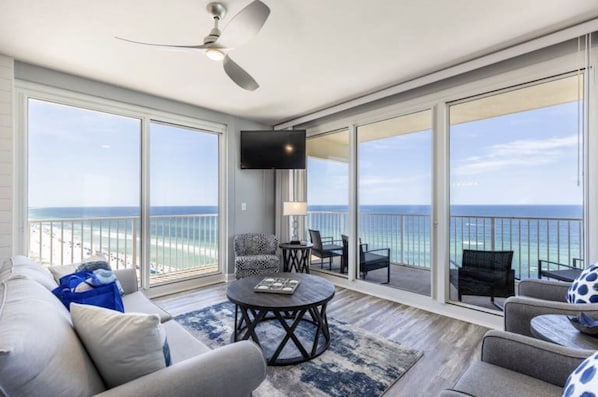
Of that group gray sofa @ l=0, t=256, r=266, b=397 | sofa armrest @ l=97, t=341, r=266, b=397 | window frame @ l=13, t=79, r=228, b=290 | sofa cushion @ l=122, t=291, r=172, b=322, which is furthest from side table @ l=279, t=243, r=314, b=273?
sofa armrest @ l=97, t=341, r=266, b=397

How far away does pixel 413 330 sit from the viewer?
8.95 feet

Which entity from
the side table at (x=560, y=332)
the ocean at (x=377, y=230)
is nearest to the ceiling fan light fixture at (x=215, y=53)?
the ocean at (x=377, y=230)

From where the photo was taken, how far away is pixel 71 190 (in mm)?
3344

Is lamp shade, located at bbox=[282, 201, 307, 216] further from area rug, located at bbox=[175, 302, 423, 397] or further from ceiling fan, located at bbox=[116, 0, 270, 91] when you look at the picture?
ceiling fan, located at bbox=[116, 0, 270, 91]

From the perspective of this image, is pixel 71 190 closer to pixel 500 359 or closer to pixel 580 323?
pixel 500 359

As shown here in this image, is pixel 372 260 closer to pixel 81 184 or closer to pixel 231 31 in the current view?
pixel 231 31

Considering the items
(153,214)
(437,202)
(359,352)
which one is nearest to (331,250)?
(437,202)

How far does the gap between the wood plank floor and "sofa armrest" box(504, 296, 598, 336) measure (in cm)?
63

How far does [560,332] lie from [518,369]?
0.37 m

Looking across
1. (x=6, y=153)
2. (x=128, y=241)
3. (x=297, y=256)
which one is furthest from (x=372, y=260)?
(x=6, y=153)

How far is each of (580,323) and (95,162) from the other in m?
4.58

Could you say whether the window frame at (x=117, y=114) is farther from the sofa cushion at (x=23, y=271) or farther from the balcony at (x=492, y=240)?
the balcony at (x=492, y=240)

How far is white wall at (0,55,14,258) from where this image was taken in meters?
2.62

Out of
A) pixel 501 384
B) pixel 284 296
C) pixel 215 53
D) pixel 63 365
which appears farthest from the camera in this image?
pixel 284 296
